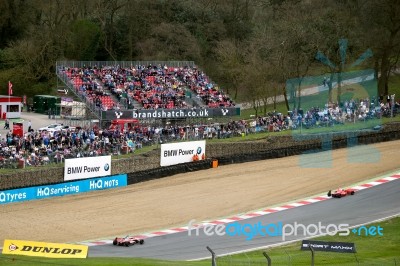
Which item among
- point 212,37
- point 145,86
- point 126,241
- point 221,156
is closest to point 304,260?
point 126,241

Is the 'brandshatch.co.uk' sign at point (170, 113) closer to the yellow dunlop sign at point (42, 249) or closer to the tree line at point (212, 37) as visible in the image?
the tree line at point (212, 37)

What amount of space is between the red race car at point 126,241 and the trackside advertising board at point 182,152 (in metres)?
16.0

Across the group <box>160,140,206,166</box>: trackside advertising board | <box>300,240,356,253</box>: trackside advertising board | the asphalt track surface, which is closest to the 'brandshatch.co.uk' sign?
<box>160,140,206,166</box>: trackside advertising board

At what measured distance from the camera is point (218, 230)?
3722 centimetres

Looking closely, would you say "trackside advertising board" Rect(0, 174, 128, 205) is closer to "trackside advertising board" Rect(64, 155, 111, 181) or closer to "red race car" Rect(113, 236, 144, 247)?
"trackside advertising board" Rect(64, 155, 111, 181)

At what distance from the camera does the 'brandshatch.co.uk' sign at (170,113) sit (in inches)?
2248

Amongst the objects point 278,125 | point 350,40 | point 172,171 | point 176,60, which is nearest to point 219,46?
point 176,60

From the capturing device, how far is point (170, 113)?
59.1m

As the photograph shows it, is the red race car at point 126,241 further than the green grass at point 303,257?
Yes

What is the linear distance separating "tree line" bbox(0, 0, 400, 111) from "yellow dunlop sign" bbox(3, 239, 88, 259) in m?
39.3

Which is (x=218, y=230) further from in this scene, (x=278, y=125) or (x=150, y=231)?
(x=278, y=125)

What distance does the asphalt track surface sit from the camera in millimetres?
32812

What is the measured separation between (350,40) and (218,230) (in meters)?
34.1

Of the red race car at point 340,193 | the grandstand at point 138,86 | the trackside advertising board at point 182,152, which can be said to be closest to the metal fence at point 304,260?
the red race car at point 340,193
